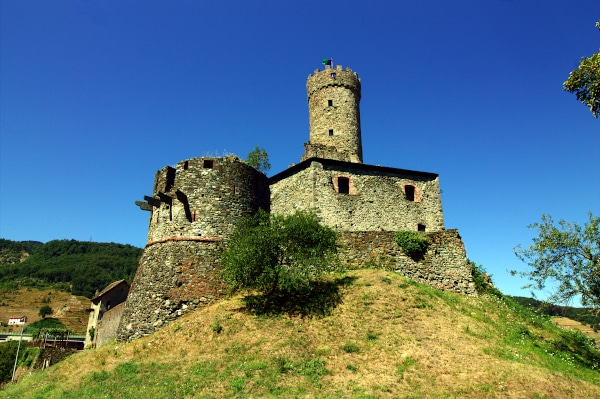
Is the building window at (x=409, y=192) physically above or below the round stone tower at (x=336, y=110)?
below

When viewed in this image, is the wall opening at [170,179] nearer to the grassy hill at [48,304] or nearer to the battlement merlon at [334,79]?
the battlement merlon at [334,79]

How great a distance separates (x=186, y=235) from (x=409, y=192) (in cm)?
1682

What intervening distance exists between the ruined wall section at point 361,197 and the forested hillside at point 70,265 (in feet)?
310

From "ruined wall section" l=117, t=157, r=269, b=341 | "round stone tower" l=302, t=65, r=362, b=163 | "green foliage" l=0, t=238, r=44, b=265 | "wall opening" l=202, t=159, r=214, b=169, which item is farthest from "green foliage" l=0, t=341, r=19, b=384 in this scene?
"green foliage" l=0, t=238, r=44, b=265

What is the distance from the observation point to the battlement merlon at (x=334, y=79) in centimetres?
3612

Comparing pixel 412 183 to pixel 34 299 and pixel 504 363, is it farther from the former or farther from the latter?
pixel 34 299

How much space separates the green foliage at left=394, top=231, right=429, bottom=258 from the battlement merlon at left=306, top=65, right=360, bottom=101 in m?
17.4

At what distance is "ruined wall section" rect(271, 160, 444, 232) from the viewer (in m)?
26.8

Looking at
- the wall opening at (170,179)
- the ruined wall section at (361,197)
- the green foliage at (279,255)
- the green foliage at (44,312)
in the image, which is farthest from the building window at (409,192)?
the green foliage at (44,312)

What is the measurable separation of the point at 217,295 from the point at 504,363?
13.6 metres

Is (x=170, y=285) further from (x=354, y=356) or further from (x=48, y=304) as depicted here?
(x=48, y=304)

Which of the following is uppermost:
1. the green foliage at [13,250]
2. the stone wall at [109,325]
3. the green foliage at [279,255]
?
the green foliage at [13,250]

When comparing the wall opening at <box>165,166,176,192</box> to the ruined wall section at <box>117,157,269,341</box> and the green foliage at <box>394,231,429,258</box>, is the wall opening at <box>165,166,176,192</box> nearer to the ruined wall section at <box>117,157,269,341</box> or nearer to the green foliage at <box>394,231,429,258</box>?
the ruined wall section at <box>117,157,269,341</box>

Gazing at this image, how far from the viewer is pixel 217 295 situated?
2106 cm
